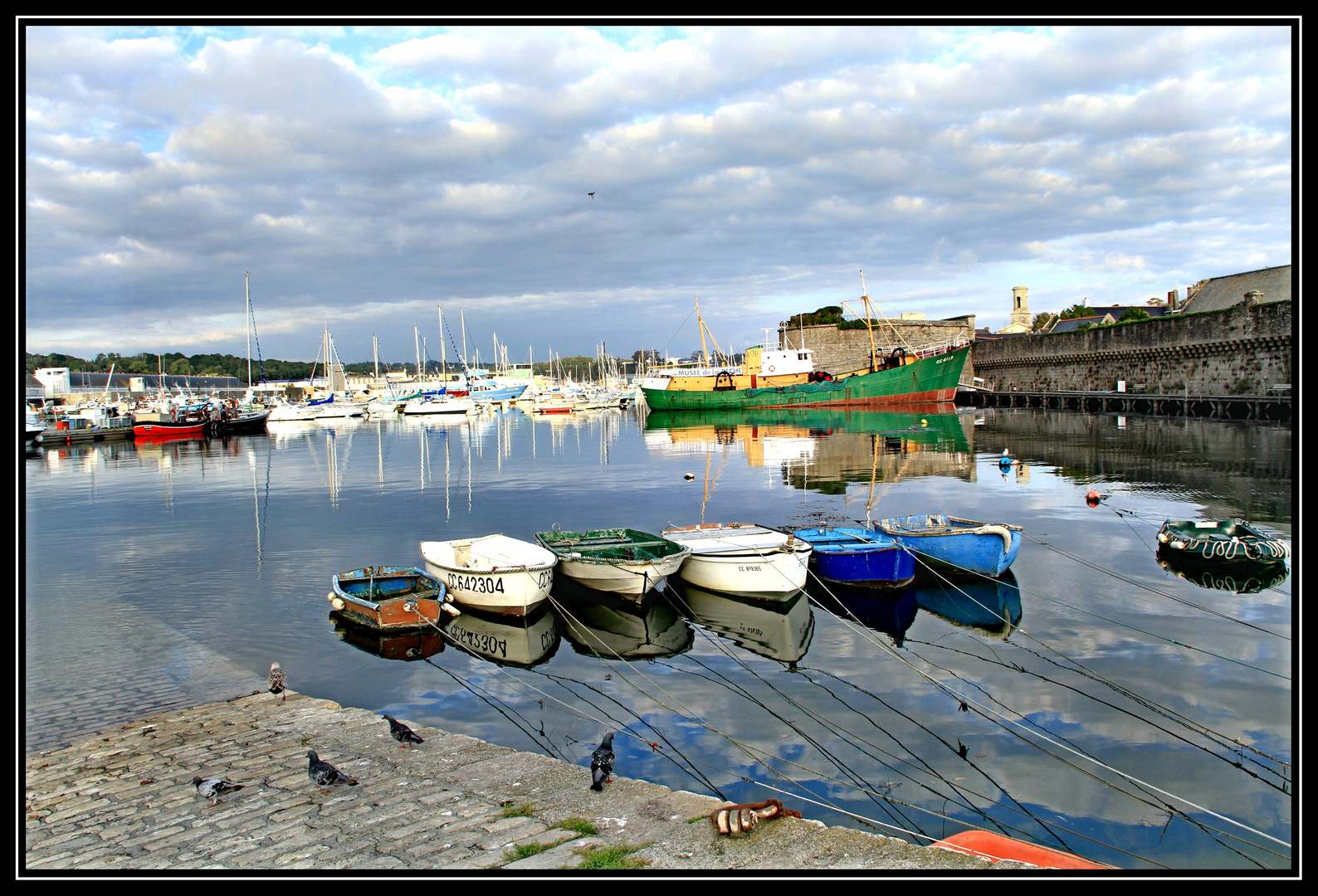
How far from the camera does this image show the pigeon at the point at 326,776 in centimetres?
645

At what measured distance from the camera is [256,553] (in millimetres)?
18547

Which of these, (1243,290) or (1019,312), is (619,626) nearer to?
(1243,290)

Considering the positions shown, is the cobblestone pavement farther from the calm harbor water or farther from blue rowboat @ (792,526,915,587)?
blue rowboat @ (792,526,915,587)

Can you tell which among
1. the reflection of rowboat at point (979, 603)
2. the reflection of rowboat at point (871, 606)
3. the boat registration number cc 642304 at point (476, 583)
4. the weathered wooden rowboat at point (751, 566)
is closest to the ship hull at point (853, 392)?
the reflection of rowboat at point (979, 603)

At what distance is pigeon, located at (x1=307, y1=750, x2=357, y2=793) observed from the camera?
6.45m

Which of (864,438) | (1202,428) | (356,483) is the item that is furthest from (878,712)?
(1202,428)

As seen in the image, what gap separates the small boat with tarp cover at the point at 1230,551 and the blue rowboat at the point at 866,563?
18.0 feet

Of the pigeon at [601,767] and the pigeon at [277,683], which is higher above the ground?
the pigeon at [601,767]

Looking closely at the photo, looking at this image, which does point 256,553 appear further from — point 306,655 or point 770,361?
point 770,361

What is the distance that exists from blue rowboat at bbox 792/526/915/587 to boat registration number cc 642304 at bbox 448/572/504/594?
216 inches

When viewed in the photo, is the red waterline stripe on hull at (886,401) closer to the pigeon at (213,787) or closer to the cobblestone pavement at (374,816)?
the cobblestone pavement at (374,816)

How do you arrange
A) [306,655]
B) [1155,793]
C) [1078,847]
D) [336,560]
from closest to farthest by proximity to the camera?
1. [1078,847]
2. [1155,793]
3. [306,655]
4. [336,560]
